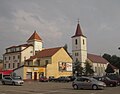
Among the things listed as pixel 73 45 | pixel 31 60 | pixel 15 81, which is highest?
pixel 73 45

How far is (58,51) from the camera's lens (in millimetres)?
84375

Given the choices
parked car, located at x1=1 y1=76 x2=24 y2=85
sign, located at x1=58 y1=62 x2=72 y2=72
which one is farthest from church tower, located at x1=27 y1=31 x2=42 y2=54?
parked car, located at x1=1 y1=76 x2=24 y2=85

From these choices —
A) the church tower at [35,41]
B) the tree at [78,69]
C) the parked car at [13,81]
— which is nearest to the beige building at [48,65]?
the church tower at [35,41]

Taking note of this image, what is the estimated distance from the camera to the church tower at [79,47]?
111m

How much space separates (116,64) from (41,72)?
77878 millimetres

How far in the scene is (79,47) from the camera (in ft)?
366

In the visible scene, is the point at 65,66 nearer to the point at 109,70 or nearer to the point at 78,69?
the point at 78,69

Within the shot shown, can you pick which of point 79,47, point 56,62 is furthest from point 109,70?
point 56,62

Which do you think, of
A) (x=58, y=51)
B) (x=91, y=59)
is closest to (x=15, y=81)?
(x=58, y=51)

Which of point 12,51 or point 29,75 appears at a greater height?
point 12,51

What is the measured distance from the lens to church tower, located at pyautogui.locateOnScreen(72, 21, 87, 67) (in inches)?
4373

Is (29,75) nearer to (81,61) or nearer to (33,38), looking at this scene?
(33,38)

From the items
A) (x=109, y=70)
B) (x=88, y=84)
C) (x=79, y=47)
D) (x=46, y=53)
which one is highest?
(x=79, y=47)

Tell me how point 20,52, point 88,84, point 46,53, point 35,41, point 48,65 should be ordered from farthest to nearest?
1. point 35,41
2. point 20,52
3. point 46,53
4. point 48,65
5. point 88,84
